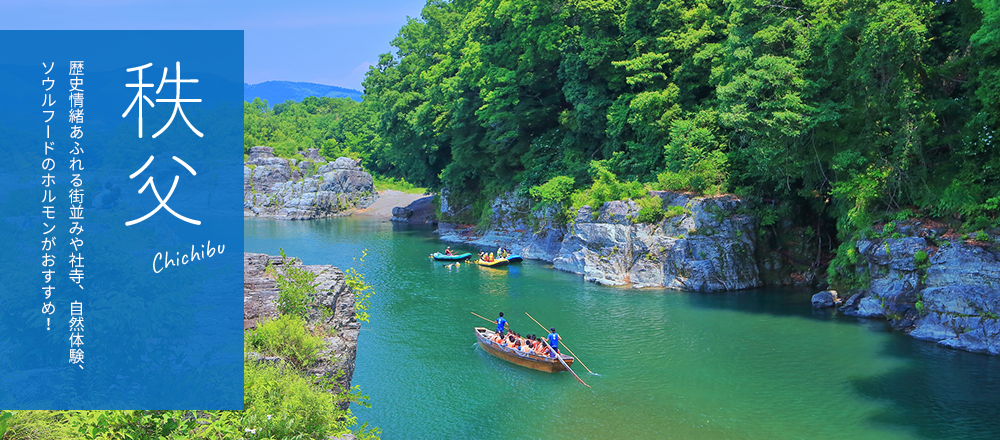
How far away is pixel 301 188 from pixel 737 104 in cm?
5252

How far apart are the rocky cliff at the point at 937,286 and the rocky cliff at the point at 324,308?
17.1 meters

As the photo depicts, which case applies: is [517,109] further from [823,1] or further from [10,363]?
[10,363]

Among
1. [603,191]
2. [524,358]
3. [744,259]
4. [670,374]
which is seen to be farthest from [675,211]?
[524,358]

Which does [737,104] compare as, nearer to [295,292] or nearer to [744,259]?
[744,259]

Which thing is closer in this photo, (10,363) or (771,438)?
(10,363)

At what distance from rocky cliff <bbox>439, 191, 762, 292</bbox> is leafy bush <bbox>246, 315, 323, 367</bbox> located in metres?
19.6

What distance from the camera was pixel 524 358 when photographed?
17.6 meters

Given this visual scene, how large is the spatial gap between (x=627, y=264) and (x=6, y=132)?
933 inches

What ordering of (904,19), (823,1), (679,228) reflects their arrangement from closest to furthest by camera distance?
(904,19), (823,1), (679,228)

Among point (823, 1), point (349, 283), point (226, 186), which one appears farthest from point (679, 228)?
point (226, 186)

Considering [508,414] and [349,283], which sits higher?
[349,283]

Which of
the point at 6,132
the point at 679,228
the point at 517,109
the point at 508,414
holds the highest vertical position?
the point at 517,109

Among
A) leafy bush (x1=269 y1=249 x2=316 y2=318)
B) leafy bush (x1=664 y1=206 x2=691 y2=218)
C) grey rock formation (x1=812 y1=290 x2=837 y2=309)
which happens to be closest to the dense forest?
leafy bush (x1=664 y1=206 x2=691 y2=218)

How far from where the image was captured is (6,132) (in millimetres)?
20672
